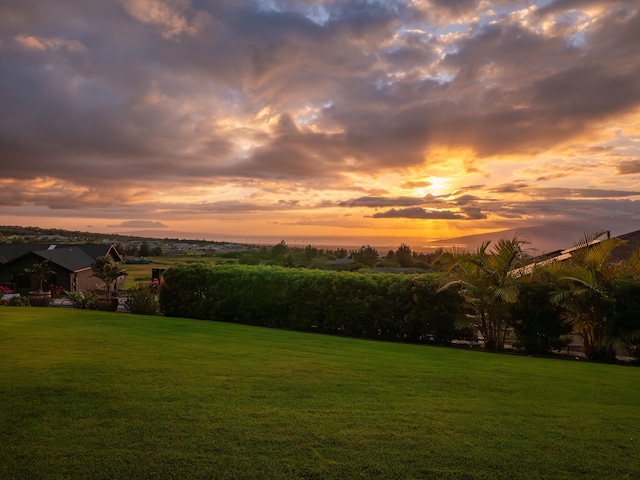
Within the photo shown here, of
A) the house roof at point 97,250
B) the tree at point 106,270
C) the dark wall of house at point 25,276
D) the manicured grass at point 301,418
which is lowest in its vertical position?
the dark wall of house at point 25,276

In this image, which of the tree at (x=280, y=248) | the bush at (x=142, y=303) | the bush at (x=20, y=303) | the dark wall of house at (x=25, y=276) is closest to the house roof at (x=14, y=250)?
the dark wall of house at (x=25, y=276)

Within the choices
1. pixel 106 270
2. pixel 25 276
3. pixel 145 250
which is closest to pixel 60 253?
pixel 25 276

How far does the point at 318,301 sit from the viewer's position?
13125 mm

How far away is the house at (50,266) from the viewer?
3438cm

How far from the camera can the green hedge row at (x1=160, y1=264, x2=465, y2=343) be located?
11.3 metres

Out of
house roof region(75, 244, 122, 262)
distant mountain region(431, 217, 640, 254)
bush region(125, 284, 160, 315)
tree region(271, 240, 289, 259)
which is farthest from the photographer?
house roof region(75, 244, 122, 262)

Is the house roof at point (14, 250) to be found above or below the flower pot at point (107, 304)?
above

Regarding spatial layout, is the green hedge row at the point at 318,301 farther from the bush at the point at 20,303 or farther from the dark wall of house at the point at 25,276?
the dark wall of house at the point at 25,276

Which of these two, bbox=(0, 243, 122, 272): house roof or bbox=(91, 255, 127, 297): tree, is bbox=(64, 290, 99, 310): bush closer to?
bbox=(91, 255, 127, 297): tree

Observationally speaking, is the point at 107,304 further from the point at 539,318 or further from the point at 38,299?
the point at 539,318

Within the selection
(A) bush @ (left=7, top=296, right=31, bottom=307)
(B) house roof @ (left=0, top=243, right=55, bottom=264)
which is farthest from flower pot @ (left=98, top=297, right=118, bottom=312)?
(B) house roof @ (left=0, top=243, right=55, bottom=264)

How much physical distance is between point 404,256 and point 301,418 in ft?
96.2

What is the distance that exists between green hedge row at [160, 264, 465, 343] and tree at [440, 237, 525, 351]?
52 cm

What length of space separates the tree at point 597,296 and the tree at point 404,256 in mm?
20477
